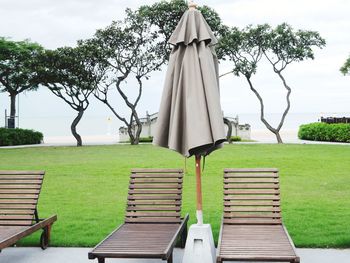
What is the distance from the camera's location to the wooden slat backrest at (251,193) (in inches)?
289

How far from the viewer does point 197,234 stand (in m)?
6.18

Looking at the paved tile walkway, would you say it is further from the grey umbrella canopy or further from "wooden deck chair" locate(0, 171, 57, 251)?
the grey umbrella canopy

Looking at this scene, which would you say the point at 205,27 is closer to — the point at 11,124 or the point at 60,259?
the point at 60,259

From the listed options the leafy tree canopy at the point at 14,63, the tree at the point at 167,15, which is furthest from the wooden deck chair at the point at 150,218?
the leafy tree canopy at the point at 14,63

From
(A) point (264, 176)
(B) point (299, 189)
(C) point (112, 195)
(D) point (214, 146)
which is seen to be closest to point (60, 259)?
(D) point (214, 146)

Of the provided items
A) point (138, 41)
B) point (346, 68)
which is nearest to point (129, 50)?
point (138, 41)

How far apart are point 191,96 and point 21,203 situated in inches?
121

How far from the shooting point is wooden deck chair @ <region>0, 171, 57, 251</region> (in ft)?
24.1

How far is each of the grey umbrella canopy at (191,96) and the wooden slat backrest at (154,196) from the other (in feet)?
4.87

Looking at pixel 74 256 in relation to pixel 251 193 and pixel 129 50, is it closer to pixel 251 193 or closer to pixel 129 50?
pixel 251 193

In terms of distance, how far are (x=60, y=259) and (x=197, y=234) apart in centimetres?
188

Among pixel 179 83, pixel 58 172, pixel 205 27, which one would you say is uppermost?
pixel 205 27

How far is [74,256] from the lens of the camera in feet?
23.1

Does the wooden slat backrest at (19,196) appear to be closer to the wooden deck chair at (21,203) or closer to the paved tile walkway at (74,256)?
the wooden deck chair at (21,203)
